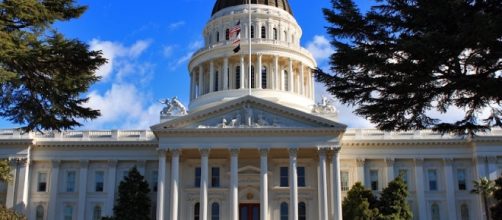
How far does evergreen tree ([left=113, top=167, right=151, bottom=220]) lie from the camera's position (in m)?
49.5

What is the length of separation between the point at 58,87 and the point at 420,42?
11040mm

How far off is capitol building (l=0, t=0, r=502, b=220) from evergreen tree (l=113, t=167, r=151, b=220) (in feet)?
9.75

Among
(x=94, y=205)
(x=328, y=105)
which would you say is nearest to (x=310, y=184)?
(x=328, y=105)

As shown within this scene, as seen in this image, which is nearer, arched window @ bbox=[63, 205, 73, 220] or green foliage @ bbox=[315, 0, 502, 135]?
green foliage @ bbox=[315, 0, 502, 135]

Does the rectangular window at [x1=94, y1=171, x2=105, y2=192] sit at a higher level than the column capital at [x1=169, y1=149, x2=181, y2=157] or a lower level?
lower

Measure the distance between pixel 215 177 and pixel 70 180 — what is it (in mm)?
14612

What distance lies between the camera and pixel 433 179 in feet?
182

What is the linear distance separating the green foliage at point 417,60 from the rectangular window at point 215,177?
37481 mm

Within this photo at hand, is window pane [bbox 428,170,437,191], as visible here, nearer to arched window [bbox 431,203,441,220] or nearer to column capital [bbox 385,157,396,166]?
arched window [bbox 431,203,441,220]

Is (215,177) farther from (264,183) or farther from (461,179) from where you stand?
(461,179)

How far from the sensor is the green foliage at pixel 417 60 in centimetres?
1286

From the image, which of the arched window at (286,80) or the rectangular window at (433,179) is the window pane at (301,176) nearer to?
the rectangular window at (433,179)

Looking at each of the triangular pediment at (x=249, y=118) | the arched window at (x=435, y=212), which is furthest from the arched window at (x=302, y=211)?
the arched window at (x=435, y=212)

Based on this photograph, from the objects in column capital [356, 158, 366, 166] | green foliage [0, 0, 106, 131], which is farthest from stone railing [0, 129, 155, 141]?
green foliage [0, 0, 106, 131]
